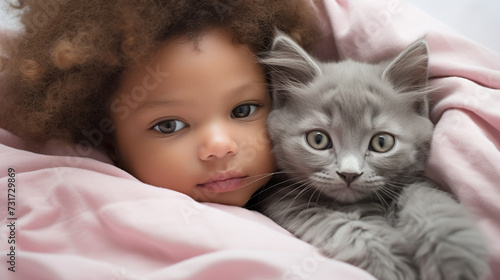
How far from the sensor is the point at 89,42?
1210mm

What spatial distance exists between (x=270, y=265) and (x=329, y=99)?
53 cm

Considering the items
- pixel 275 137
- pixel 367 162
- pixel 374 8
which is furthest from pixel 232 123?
pixel 374 8

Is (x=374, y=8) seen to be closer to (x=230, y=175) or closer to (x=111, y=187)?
(x=230, y=175)

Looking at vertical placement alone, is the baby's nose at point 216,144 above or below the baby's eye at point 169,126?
below

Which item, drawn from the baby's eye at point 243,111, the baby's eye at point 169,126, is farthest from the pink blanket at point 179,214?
the baby's eye at point 243,111

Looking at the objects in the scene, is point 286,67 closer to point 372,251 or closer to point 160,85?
point 160,85

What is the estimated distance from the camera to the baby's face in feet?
4.12

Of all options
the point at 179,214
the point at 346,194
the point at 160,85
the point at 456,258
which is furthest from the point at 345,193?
the point at 160,85

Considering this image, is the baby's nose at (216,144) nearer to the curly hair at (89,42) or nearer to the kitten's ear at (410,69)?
the curly hair at (89,42)

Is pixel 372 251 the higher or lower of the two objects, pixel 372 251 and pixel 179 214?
the lower

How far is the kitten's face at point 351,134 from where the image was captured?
4.04ft

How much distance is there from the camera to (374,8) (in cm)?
151

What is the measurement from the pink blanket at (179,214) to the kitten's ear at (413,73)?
0.18 ft

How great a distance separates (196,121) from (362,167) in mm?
464
